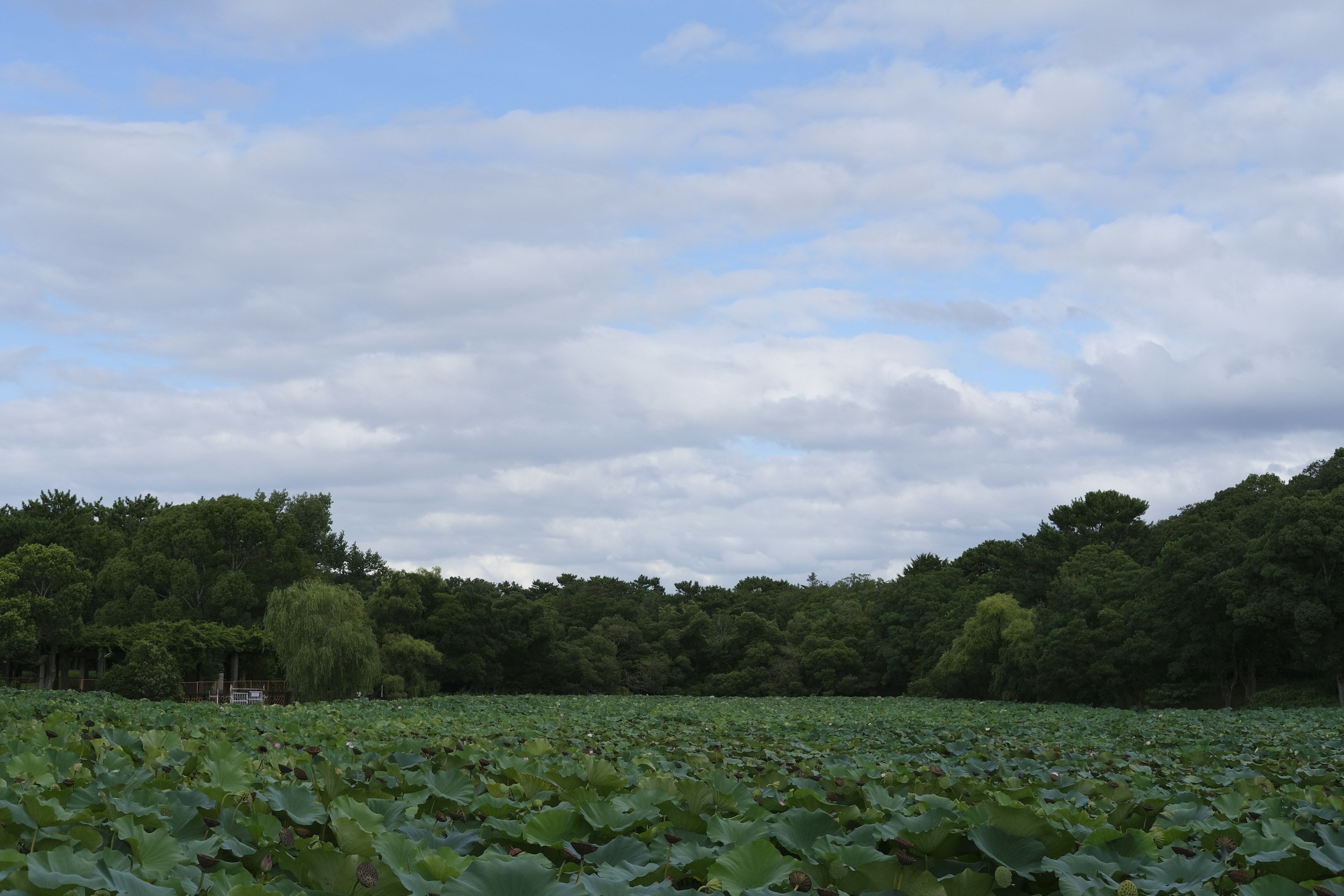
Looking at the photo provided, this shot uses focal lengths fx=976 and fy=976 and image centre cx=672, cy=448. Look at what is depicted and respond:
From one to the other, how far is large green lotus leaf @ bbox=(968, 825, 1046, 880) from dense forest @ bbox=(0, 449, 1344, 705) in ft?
127

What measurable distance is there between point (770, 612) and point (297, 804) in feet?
252

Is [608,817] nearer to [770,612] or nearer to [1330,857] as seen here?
[1330,857]

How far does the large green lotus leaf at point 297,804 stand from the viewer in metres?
3.49

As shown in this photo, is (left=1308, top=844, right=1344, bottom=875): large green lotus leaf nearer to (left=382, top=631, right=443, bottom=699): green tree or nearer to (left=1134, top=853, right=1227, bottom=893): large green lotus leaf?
(left=1134, top=853, right=1227, bottom=893): large green lotus leaf

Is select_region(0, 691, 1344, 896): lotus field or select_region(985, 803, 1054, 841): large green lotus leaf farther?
select_region(985, 803, 1054, 841): large green lotus leaf

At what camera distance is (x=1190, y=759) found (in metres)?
8.77

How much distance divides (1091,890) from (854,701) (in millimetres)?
46581

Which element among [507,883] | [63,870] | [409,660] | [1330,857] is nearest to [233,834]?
[63,870]

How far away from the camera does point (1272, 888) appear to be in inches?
105

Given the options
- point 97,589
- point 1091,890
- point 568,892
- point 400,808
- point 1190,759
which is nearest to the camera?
point 568,892

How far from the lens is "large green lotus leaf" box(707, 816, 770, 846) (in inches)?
126

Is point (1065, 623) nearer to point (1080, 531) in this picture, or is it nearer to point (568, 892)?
point (1080, 531)

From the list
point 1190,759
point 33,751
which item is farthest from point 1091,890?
point 1190,759

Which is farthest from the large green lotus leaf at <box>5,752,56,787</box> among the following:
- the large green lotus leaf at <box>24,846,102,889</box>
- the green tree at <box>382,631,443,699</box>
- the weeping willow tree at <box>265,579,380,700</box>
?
the green tree at <box>382,631,443,699</box>
